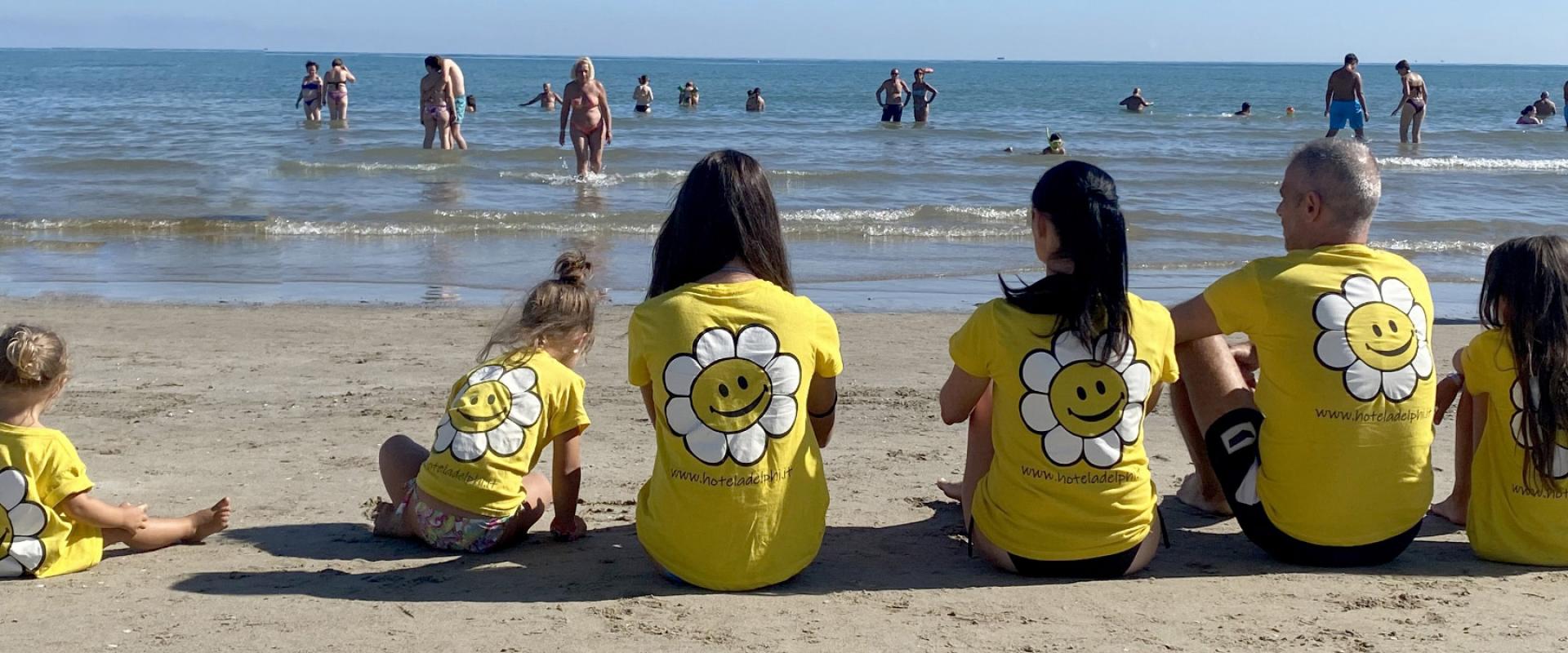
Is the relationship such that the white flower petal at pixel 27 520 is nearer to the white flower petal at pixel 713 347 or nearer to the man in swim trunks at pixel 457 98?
the white flower petal at pixel 713 347

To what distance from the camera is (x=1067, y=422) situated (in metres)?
3.31

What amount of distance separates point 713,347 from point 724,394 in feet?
0.39

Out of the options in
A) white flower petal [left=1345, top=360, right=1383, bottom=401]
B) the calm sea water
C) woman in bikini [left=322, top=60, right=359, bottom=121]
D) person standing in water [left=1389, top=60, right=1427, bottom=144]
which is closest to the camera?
white flower petal [left=1345, top=360, right=1383, bottom=401]

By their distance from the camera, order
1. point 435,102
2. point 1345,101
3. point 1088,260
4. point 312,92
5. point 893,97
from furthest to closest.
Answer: point 893,97
point 312,92
point 1345,101
point 435,102
point 1088,260

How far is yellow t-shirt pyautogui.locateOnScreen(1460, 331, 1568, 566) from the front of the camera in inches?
140

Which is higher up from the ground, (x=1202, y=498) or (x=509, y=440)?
(x=509, y=440)

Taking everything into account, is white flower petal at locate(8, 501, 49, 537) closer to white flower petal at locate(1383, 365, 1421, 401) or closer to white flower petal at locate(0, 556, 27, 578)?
white flower petal at locate(0, 556, 27, 578)

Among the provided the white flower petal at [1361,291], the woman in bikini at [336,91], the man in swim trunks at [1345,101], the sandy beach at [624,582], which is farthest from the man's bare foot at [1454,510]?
the woman in bikini at [336,91]

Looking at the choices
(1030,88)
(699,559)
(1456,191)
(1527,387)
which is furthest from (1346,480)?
(1030,88)

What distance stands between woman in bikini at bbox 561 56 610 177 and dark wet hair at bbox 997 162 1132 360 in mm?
11903

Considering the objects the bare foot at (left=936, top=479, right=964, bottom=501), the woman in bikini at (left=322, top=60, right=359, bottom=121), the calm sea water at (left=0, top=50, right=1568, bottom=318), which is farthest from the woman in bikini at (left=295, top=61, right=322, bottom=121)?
the bare foot at (left=936, top=479, right=964, bottom=501)

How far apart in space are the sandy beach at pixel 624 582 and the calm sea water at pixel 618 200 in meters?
3.75

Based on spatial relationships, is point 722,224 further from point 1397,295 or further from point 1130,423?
point 1397,295

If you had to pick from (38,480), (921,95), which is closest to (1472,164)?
(921,95)
